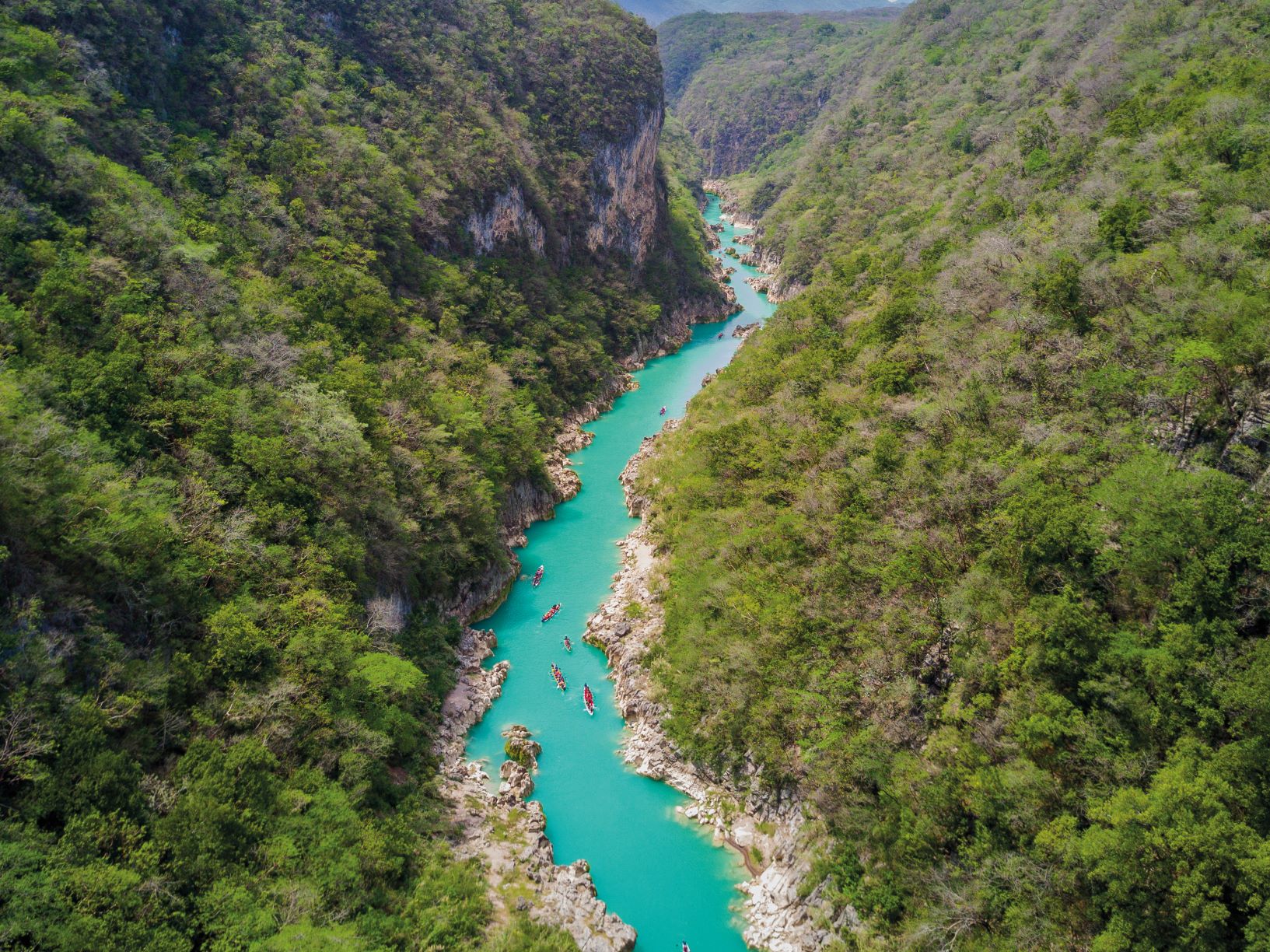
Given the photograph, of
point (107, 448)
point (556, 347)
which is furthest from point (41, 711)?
point (556, 347)

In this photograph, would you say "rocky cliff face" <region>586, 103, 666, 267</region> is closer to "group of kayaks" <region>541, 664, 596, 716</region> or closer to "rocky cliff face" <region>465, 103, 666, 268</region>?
"rocky cliff face" <region>465, 103, 666, 268</region>

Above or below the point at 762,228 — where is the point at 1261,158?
above

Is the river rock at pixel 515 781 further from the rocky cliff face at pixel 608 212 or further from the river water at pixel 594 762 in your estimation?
the rocky cliff face at pixel 608 212

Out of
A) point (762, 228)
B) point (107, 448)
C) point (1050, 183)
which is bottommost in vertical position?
point (762, 228)

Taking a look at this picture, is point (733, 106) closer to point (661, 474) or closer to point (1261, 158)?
point (661, 474)

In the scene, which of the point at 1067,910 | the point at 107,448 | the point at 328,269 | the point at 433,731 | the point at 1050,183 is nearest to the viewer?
the point at 1067,910

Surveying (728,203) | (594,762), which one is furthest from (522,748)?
(728,203)

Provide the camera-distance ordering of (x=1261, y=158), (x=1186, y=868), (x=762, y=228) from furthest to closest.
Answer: (x=762, y=228) → (x=1261, y=158) → (x=1186, y=868)

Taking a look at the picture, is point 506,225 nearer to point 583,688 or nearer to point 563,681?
point 563,681
